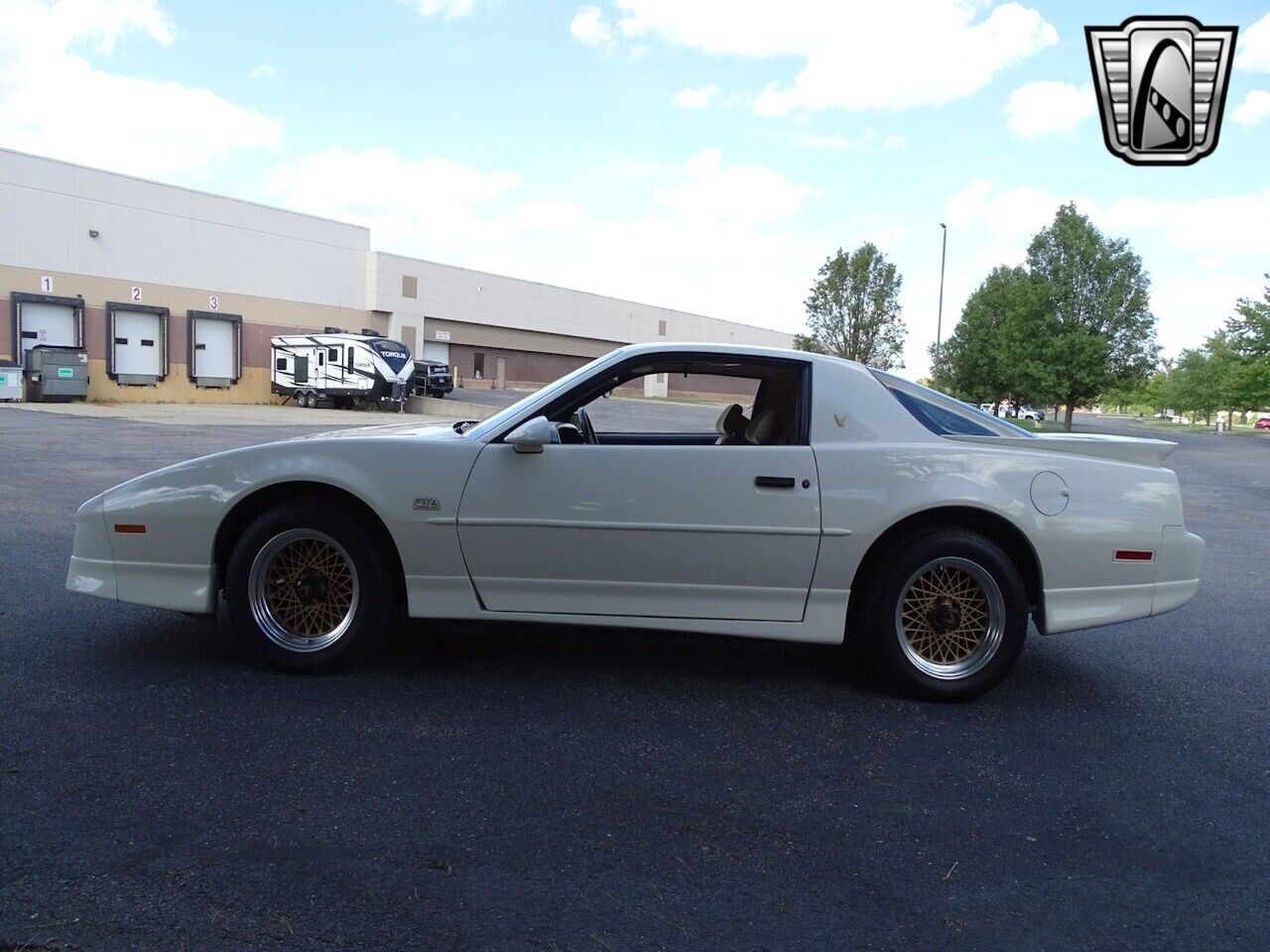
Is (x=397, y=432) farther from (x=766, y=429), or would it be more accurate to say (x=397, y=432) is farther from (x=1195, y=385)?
(x=1195, y=385)

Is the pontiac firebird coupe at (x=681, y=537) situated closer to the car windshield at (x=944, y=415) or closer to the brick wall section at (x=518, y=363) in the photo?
the car windshield at (x=944, y=415)

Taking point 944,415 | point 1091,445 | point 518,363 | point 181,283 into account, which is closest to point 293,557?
point 944,415

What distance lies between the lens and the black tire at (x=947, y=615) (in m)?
4.30

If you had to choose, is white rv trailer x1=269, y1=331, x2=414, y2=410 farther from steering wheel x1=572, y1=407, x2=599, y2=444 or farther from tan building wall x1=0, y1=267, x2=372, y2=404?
steering wheel x1=572, y1=407, x2=599, y2=444

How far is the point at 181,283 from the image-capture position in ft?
129

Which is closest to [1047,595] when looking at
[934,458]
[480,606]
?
[934,458]

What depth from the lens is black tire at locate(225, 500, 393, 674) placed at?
14.4ft

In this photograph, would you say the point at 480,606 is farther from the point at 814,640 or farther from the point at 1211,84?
the point at 1211,84

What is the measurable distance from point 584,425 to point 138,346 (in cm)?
3795

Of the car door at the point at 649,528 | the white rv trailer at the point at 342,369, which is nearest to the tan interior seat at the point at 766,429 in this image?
the car door at the point at 649,528

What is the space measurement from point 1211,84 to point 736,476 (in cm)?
570

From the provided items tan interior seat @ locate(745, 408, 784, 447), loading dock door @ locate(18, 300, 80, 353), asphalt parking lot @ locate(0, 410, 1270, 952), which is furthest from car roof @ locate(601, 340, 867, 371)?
loading dock door @ locate(18, 300, 80, 353)

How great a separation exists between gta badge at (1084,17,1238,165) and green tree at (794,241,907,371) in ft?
105

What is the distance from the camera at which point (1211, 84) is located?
24.5ft
